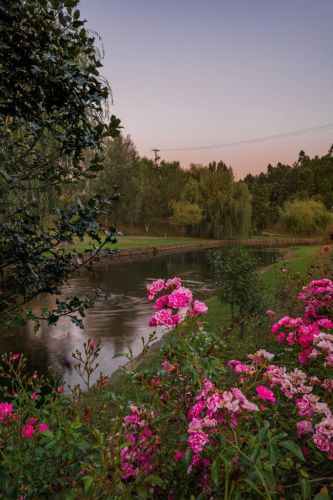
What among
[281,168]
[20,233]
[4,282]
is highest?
[281,168]

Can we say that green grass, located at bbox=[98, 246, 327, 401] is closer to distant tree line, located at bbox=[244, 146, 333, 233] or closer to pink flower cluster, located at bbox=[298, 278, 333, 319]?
pink flower cluster, located at bbox=[298, 278, 333, 319]

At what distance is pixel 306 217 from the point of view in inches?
2221

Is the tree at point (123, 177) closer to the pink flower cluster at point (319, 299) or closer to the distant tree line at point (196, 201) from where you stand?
the distant tree line at point (196, 201)

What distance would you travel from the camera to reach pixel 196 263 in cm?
3142

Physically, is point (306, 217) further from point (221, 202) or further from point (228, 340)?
point (228, 340)

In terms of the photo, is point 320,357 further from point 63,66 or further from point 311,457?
point 63,66

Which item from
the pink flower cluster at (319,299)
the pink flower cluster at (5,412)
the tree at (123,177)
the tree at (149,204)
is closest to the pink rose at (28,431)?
the pink flower cluster at (5,412)

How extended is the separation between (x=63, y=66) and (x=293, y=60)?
1520 centimetres

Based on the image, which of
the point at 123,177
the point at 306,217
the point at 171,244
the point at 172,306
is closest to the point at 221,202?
the point at 171,244

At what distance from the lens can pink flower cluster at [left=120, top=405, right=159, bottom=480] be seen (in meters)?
1.87

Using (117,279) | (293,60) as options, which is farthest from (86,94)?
(117,279)

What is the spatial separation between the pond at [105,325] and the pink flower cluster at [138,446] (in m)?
0.77

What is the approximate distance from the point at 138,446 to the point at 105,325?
11606mm

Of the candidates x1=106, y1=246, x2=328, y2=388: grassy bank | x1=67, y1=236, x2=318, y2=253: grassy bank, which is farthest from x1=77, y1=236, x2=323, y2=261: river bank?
x1=106, y1=246, x2=328, y2=388: grassy bank
